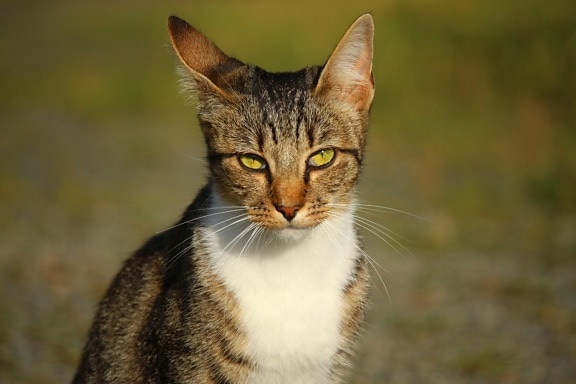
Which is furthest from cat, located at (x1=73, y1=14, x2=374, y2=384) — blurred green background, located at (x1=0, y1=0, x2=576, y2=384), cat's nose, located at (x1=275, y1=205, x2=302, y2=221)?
blurred green background, located at (x1=0, y1=0, x2=576, y2=384)

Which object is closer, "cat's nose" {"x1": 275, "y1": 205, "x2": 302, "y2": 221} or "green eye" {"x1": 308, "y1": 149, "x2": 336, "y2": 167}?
"cat's nose" {"x1": 275, "y1": 205, "x2": 302, "y2": 221}

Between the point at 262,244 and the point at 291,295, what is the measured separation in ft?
0.89

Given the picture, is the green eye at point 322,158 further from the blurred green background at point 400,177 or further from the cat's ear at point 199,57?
the blurred green background at point 400,177

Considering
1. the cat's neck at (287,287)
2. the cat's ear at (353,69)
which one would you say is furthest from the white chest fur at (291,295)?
the cat's ear at (353,69)

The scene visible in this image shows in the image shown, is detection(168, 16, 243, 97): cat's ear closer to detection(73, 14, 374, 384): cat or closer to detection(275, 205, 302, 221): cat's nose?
detection(73, 14, 374, 384): cat

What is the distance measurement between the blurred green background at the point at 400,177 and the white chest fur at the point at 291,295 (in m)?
0.69

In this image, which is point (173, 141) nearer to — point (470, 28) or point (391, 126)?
point (391, 126)

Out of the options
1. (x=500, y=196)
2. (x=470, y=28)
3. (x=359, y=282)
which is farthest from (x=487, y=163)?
(x=359, y=282)

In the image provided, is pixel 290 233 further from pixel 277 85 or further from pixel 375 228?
pixel 375 228

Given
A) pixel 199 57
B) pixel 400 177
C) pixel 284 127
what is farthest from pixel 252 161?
pixel 400 177

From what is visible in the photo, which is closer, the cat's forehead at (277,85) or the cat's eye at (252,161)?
the cat's eye at (252,161)

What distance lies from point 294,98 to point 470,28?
8.31m

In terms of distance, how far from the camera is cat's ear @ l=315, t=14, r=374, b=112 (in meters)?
3.81

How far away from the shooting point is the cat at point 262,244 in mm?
3672
